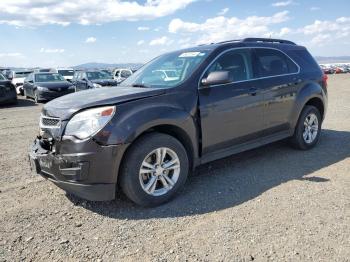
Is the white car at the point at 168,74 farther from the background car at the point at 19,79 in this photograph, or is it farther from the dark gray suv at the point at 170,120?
the background car at the point at 19,79

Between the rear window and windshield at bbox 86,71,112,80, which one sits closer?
the rear window

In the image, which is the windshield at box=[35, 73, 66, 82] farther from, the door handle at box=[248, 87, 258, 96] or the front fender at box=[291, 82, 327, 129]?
the door handle at box=[248, 87, 258, 96]

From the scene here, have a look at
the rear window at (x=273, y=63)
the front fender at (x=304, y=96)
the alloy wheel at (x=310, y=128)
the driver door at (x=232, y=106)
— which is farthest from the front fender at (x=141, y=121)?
the alloy wheel at (x=310, y=128)

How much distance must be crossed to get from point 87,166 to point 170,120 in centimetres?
107

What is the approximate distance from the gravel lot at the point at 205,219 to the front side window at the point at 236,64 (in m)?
1.37

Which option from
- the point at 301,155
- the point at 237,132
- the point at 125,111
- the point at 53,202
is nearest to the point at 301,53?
the point at 301,155

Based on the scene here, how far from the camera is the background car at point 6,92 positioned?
16422mm

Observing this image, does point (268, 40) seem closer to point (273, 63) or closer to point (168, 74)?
point (273, 63)

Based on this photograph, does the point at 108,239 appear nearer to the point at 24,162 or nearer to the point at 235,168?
the point at 235,168

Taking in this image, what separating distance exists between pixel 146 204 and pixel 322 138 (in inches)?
183

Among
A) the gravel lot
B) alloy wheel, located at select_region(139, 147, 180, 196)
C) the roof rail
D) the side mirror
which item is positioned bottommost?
the gravel lot

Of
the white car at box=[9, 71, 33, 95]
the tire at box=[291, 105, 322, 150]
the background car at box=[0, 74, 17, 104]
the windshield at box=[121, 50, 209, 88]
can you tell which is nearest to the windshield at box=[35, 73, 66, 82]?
the background car at box=[0, 74, 17, 104]

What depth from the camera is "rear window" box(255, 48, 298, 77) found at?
570 cm

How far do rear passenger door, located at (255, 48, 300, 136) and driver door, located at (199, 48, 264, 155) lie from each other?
162 millimetres
